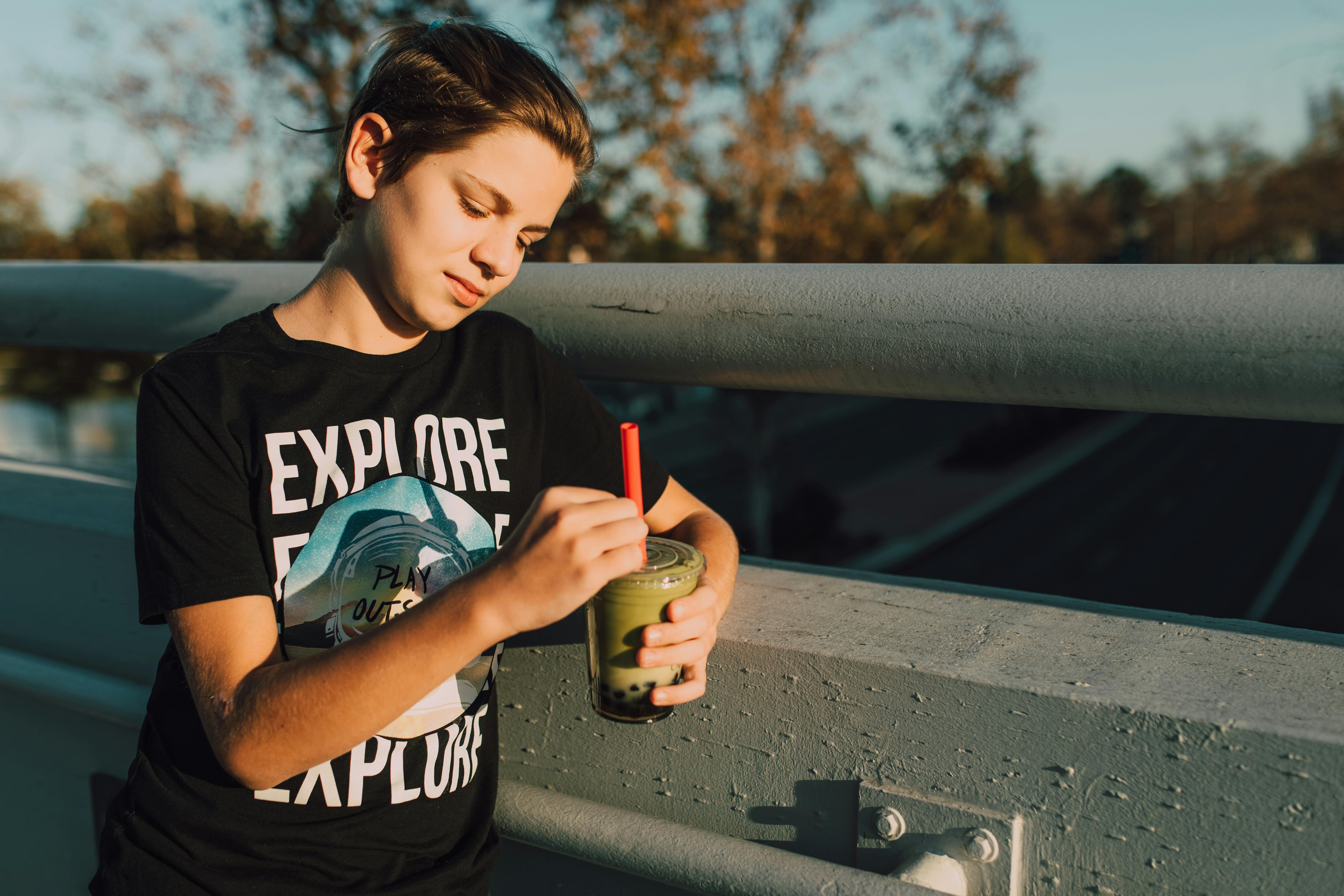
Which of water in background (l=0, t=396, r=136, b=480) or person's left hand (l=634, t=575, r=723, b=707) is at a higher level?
person's left hand (l=634, t=575, r=723, b=707)

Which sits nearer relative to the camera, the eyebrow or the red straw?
the red straw

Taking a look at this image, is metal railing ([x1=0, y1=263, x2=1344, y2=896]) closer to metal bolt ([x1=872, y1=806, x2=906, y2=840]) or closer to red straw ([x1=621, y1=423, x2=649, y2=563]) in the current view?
metal bolt ([x1=872, y1=806, x2=906, y2=840])

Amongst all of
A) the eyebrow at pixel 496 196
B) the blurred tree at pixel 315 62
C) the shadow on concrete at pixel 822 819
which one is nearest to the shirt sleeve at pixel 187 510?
the eyebrow at pixel 496 196

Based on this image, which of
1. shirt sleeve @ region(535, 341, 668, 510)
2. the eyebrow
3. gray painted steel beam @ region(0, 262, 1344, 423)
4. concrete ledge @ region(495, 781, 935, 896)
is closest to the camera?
gray painted steel beam @ region(0, 262, 1344, 423)

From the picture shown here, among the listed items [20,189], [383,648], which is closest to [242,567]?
[383,648]

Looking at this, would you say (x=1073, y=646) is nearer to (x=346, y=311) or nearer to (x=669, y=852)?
(x=669, y=852)

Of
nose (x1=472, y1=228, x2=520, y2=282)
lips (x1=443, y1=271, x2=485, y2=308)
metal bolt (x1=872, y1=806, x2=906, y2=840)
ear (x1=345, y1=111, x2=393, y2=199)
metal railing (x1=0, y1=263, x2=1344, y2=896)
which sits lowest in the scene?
metal bolt (x1=872, y1=806, x2=906, y2=840)

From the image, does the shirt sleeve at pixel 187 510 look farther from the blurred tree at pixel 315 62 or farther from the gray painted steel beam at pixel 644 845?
the blurred tree at pixel 315 62

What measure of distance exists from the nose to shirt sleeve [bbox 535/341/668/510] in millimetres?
198

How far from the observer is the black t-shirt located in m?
1.15

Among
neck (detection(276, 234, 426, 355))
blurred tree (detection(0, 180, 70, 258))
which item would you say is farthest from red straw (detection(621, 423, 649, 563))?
blurred tree (detection(0, 180, 70, 258))

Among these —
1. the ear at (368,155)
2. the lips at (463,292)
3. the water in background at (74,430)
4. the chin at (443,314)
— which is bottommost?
the water in background at (74,430)

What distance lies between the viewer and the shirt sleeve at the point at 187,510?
1071 mm

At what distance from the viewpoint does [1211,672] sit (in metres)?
1.00
